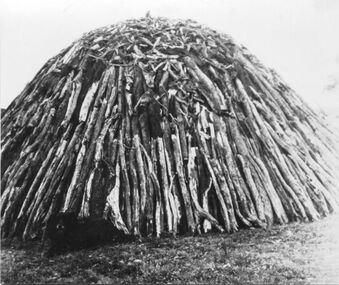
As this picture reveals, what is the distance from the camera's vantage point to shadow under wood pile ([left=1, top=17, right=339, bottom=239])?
6645 mm

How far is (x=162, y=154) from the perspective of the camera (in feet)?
22.9

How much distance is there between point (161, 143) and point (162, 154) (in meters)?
0.18

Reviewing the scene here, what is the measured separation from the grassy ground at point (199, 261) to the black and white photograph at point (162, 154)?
23mm

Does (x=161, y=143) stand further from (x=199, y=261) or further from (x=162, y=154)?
(x=199, y=261)

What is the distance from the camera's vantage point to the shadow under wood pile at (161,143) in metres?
6.64

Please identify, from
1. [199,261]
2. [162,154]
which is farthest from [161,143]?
[199,261]

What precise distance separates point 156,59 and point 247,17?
1624 mm

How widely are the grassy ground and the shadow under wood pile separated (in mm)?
338

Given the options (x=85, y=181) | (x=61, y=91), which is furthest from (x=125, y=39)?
(x=85, y=181)

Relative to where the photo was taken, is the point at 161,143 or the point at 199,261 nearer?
the point at 199,261

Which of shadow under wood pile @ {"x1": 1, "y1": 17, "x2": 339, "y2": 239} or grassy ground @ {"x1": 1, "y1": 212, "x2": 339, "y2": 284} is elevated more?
shadow under wood pile @ {"x1": 1, "y1": 17, "x2": 339, "y2": 239}

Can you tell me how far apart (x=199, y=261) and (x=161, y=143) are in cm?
197

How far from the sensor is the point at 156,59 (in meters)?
8.07

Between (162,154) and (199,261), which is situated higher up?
(162,154)
